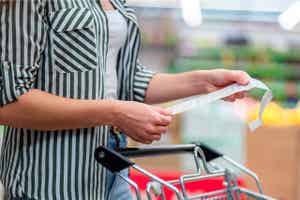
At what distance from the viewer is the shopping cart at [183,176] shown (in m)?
1.43

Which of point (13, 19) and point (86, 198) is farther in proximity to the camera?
point (86, 198)

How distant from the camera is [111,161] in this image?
4.77 feet

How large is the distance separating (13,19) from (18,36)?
0.12ft

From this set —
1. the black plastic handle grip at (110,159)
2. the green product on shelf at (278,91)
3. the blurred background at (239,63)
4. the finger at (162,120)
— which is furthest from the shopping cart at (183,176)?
the green product on shelf at (278,91)

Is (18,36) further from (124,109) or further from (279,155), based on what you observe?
(279,155)

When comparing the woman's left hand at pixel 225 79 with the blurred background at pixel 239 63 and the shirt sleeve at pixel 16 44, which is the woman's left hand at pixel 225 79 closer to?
the shirt sleeve at pixel 16 44

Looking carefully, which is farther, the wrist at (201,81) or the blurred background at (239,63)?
the blurred background at (239,63)

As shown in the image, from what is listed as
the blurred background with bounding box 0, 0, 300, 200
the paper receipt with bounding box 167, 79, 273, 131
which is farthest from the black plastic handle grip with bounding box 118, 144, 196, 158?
the blurred background with bounding box 0, 0, 300, 200

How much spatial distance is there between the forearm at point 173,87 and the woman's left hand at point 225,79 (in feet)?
0.10

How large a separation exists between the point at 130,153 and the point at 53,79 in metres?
0.25

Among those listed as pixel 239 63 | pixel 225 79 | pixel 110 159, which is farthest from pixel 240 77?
pixel 239 63

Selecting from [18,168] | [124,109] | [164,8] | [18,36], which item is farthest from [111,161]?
[164,8]

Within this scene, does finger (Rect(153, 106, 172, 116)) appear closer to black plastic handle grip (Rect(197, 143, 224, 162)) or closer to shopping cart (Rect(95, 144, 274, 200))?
shopping cart (Rect(95, 144, 274, 200))

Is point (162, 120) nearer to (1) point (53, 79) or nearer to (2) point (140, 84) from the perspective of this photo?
(1) point (53, 79)
